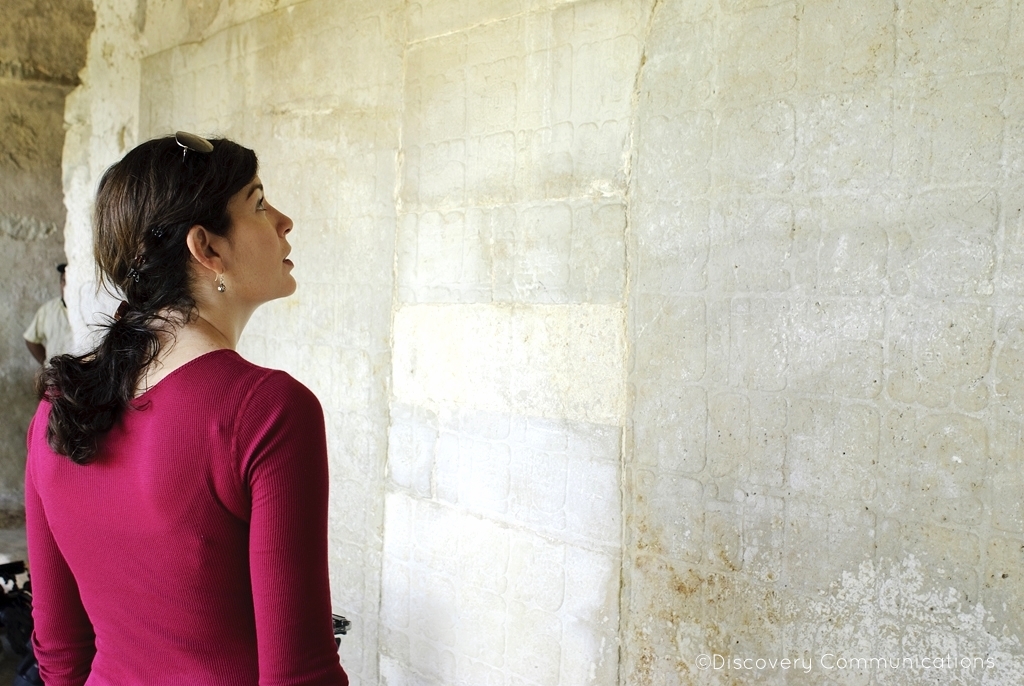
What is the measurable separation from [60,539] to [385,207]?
1892 millimetres

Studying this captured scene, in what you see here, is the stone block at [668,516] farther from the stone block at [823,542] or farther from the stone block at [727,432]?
the stone block at [823,542]

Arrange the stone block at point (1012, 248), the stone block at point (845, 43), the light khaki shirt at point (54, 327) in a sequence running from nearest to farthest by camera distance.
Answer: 1. the stone block at point (1012, 248)
2. the stone block at point (845, 43)
3. the light khaki shirt at point (54, 327)

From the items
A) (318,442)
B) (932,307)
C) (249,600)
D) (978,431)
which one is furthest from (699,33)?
(249,600)

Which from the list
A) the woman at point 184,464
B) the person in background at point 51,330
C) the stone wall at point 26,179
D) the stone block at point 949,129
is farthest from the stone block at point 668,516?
the stone wall at point 26,179

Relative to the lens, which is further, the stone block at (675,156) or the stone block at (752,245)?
the stone block at (675,156)

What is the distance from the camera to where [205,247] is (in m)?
1.15

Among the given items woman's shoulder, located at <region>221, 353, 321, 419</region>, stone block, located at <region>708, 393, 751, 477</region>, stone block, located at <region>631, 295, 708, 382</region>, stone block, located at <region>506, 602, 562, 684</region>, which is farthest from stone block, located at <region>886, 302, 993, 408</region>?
woman's shoulder, located at <region>221, 353, 321, 419</region>

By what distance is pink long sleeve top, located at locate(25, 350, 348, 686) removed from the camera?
1.00 metres

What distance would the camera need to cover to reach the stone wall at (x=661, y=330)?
1725mm

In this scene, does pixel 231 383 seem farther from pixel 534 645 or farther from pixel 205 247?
pixel 534 645

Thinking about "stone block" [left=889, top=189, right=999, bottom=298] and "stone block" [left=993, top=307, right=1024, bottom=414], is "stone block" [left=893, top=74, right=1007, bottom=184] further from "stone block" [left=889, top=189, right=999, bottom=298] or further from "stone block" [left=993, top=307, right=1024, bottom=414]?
"stone block" [left=993, top=307, right=1024, bottom=414]

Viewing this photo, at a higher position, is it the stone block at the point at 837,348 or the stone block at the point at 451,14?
the stone block at the point at 451,14

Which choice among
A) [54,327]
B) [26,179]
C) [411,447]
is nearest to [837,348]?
[411,447]

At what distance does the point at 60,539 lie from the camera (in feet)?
3.78
